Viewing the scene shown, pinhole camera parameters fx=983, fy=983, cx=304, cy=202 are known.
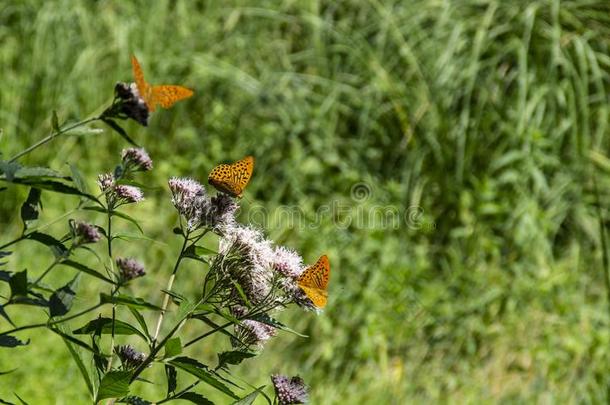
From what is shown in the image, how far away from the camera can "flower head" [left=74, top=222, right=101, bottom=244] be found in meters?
1.27

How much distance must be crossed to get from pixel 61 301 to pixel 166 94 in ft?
1.19

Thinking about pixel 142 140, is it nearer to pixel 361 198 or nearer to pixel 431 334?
pixel 361 198

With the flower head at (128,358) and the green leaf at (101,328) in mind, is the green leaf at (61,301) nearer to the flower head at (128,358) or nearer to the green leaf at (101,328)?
the green leaf at (101,328)

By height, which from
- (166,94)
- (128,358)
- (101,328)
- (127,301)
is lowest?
(128,358)

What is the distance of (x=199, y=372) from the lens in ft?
4.12

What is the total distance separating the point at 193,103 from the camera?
203 inches

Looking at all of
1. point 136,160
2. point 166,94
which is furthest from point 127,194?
point 166,94

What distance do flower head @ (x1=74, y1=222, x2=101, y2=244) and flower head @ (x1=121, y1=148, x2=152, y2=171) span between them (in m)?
0.15

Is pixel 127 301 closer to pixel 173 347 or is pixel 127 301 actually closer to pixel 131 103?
pixel 173 347

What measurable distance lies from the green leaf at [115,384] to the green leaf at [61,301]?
3.9 inches

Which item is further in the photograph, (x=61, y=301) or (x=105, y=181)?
(x=105, y=181)

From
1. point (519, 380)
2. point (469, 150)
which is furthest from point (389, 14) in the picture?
point (519, 380)

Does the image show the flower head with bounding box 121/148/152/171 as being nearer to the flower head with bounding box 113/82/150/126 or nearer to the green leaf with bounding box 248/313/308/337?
the flower head with bounding box 113/82/150/126

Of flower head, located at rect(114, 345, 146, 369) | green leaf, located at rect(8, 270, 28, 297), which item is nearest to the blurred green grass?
flower head, located at rect(114, 345, 146, 369)
